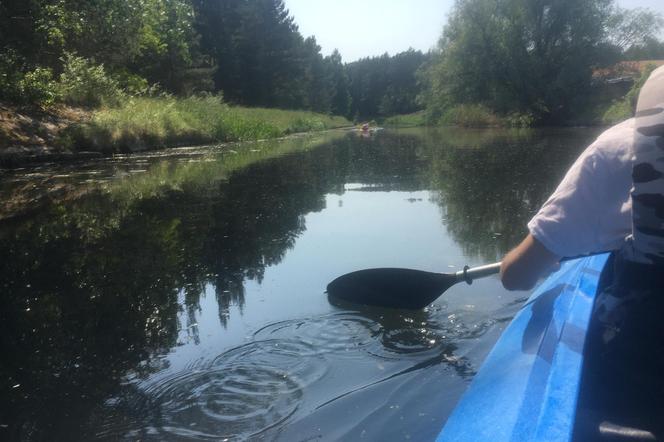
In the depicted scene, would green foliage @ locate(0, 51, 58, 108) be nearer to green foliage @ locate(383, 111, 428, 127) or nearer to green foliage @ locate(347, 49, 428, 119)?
green foliage @ locate(383, 111, 428, 127)

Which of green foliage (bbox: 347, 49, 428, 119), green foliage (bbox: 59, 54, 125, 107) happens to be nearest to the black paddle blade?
green foliage (bbox: 59, 54, 125, 107)

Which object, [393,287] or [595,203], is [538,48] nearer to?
[393,287]

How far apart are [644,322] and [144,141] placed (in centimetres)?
1799

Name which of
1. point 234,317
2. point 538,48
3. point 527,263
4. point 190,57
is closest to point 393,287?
point 234,317

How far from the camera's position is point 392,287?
4047 mm

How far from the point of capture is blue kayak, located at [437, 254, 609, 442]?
1539 mm

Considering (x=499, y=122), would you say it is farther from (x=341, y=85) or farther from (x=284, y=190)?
(x=341, y=85)

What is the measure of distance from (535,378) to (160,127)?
18.7m

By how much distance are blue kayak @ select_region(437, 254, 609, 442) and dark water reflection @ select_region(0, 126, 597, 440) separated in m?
0.69

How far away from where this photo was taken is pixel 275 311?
13.3 feet

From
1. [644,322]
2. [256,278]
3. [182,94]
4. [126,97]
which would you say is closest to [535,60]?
[182,94]

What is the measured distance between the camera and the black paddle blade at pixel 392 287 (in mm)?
3883

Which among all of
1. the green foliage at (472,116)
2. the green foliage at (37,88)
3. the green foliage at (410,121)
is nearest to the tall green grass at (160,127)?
the green foliage at (37,88)

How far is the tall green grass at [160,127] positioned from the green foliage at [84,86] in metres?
0.56
